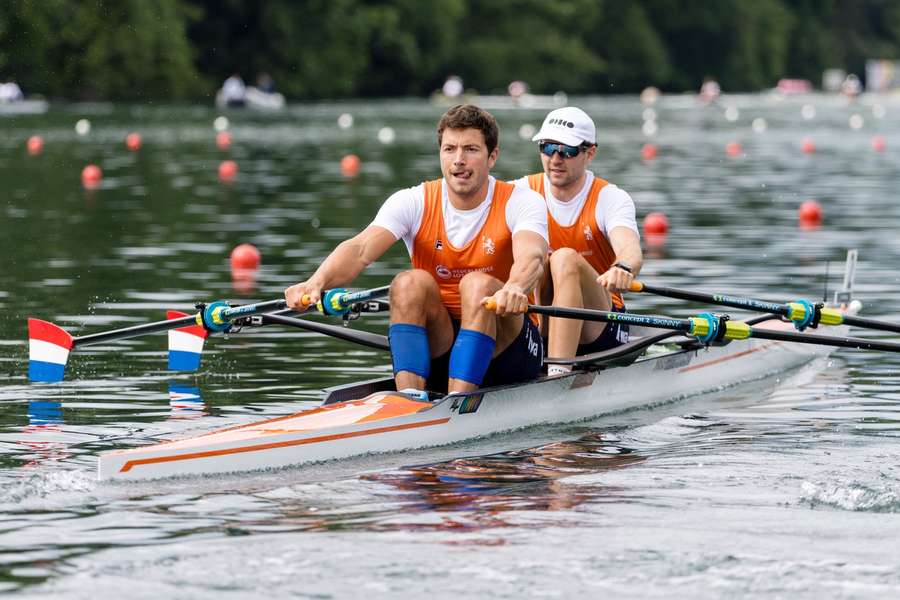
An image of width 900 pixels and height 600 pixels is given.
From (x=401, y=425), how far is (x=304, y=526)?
150cm

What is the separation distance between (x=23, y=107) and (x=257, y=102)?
11.2 meters

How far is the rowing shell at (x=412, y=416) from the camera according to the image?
25.0ft

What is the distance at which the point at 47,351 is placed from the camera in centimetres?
991

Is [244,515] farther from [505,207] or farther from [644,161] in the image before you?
[644,161]

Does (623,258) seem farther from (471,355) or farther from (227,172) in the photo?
(227,172)

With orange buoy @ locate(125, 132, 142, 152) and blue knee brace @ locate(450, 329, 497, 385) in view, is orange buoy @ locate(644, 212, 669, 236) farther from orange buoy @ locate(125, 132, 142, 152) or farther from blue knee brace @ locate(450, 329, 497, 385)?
orange buoy @ locate(125, 132, 142, 152)

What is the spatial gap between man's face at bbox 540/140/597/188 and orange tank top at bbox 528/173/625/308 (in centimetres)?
12

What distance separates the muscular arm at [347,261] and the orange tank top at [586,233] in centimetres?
148

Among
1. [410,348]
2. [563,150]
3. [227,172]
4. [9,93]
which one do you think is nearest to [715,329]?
[563,150]

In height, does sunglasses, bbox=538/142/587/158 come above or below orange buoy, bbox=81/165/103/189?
below

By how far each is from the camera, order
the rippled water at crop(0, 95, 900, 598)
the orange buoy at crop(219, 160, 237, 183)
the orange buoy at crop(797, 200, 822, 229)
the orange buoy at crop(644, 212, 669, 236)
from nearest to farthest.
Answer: the rippled water at crop(0, 95, 900, 598)
the orange buoy at crop(644, 212, 669, 236)
the orange buoy at crop(797, 200, 822, 229)
the orange buoy at crop(219, 160, 237, 183)

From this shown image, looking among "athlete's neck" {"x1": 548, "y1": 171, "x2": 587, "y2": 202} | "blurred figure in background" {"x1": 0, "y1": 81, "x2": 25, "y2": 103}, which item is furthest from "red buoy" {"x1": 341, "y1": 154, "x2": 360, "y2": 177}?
"blurred figure in background" {"x1": 0, "y1": 81, "x2": 25, "y2": 103}

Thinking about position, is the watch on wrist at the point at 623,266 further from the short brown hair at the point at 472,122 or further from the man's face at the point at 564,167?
the short brown hair at the point at 472,122

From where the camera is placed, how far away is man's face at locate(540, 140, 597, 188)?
9828 mm
